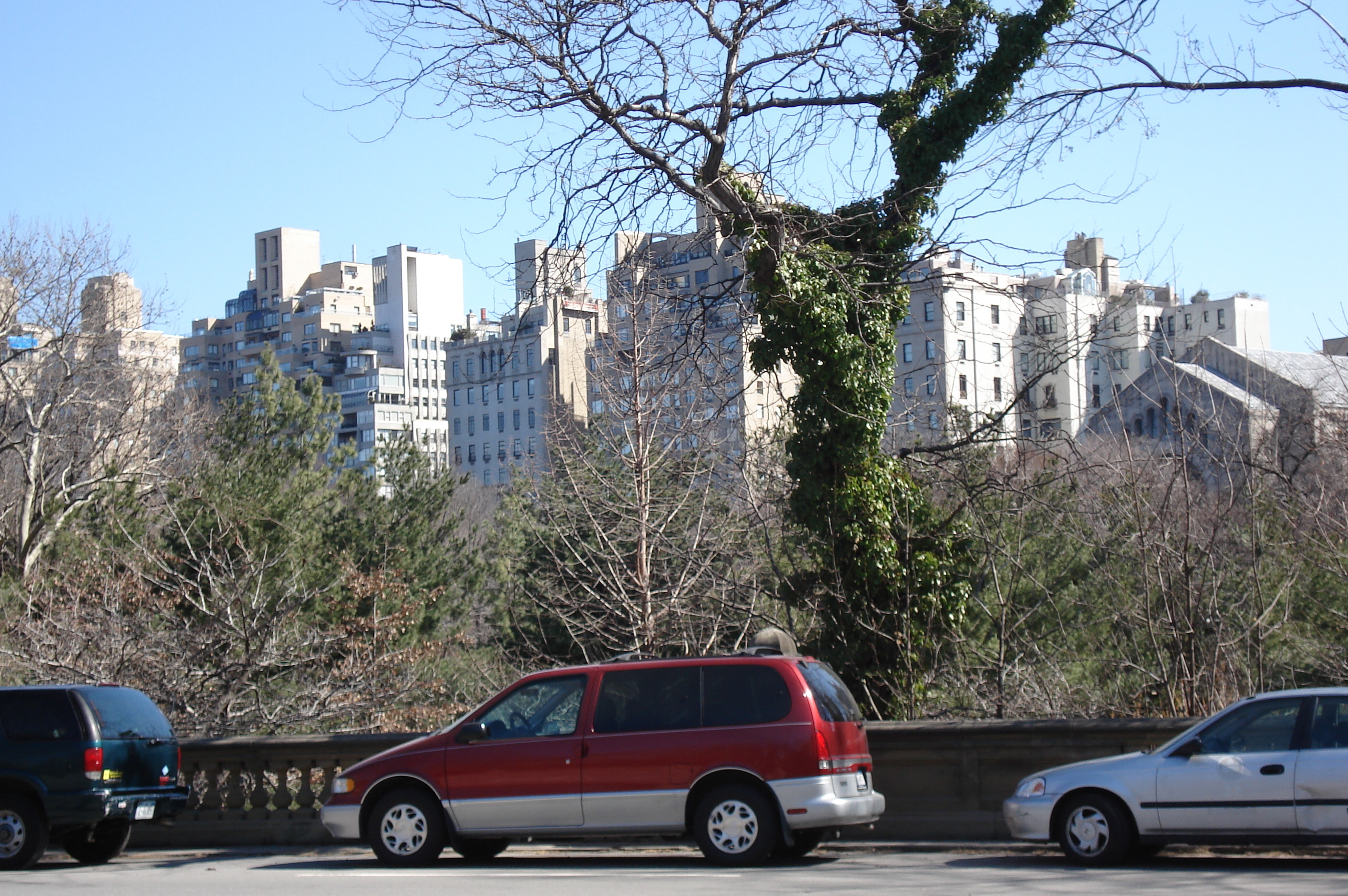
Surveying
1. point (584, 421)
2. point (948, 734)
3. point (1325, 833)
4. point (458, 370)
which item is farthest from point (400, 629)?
point (458, 370)

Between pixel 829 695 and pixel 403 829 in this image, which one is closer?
pixel 829 695

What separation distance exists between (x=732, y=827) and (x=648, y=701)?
4.06 feet

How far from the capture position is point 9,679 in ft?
74.9

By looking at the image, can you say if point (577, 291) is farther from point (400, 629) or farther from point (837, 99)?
point (400, 629)

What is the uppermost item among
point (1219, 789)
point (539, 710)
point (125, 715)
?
point (539, 710)

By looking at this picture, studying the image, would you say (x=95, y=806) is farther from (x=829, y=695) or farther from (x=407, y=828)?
(x=829, y=695)

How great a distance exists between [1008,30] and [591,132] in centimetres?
572

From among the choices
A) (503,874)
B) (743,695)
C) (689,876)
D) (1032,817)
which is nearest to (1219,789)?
(1032,817)

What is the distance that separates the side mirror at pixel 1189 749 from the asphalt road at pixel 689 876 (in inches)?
33.8

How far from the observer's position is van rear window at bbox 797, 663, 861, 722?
10.8m

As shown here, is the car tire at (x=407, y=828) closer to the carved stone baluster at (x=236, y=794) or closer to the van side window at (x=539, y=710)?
the van side window at (x=539, y=710)

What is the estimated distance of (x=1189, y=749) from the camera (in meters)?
10.2

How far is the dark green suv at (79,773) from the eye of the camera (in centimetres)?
1229

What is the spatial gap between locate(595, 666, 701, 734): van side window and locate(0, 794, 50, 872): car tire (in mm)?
5509
